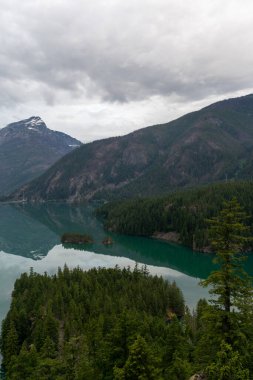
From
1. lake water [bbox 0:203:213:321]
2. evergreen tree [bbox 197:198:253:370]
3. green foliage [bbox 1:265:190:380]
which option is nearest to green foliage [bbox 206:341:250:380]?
evergreen tree [bbox 197:198:253:370]

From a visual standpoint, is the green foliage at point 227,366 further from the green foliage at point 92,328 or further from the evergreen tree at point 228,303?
the green foliage at point 92,328

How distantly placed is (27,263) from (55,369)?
124 metres

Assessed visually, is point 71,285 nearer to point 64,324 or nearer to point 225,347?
point 64,324

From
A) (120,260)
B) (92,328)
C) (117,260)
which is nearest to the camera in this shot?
(92,328)

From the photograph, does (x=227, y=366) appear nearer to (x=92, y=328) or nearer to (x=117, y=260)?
(x=92, y=328)

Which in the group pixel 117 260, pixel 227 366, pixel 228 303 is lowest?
pixel 117 260

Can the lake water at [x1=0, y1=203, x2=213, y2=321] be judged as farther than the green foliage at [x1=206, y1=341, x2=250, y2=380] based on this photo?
Yes

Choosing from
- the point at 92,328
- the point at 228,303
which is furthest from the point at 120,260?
the point at 228,303

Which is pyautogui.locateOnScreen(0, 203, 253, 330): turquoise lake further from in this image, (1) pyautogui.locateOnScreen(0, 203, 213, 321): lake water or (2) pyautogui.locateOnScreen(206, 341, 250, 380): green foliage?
(2) pyautogui.locateOnScreen(206, 341, 250, 380): green foliage

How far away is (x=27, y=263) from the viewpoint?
160000 mm

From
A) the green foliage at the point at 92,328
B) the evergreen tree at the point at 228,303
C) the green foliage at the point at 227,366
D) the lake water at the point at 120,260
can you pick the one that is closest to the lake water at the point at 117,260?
the lake water at the point at 120,260

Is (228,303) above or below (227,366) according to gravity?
above

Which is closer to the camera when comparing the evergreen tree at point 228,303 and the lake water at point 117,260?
the evergreen tree at point 228,303

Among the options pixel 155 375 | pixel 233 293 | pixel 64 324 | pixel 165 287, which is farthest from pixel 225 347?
pixel 165 287
